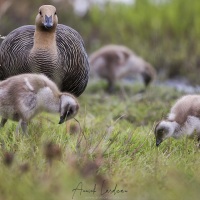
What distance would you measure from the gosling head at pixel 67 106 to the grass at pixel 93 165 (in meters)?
0.18

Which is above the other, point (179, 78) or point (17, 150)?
point (17, 150)

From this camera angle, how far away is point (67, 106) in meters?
5.15

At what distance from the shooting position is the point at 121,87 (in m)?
10.7

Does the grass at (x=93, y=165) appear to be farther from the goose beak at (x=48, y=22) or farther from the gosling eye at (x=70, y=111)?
the goose beak at (x=48, y=22)

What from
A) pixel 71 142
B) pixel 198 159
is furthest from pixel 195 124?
pixel 71 142

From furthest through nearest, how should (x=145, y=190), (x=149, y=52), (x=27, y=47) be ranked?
(x=149, y=52) → (x=27, y=47) → (x=145, y=190)

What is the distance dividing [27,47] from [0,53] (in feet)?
1.29

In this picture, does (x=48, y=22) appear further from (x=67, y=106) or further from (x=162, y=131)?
(x=162, y=131)

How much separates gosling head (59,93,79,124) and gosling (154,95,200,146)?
0.78m

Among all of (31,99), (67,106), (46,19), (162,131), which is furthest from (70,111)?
(46,19)

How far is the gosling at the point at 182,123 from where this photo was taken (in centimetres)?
541

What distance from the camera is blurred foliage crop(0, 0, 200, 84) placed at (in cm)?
1299

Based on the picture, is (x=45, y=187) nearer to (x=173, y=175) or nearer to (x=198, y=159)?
(x=173, y=175)

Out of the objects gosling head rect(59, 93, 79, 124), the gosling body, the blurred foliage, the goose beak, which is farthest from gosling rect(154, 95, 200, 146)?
the blurred foliage
